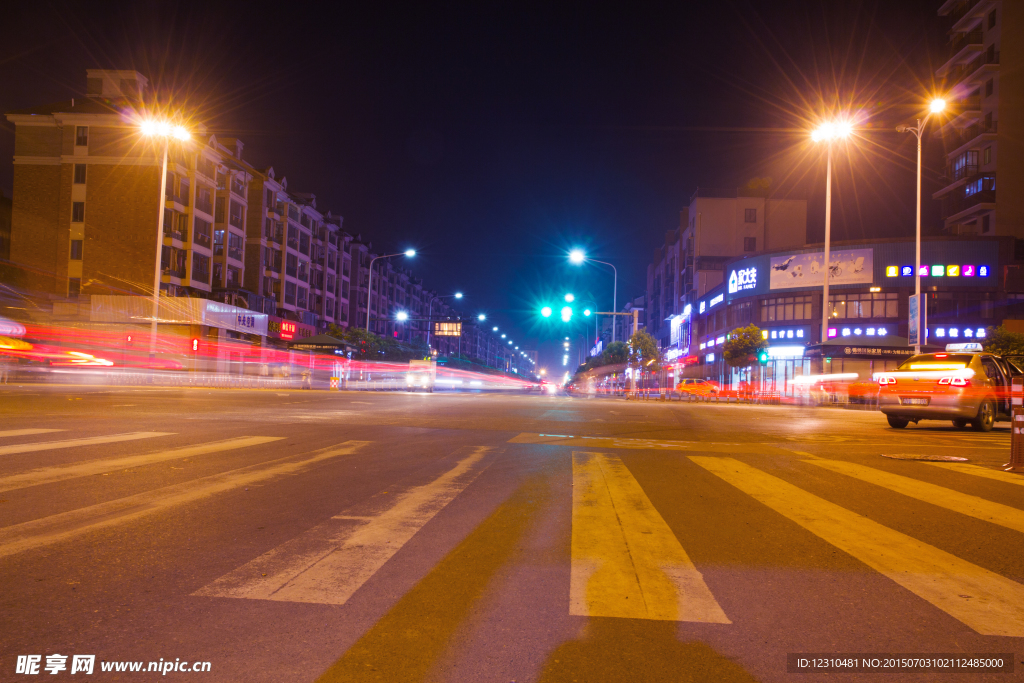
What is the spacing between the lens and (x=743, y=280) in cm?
5659

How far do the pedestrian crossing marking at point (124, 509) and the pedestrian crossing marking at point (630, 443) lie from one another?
182 inches

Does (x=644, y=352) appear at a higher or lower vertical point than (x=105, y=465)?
higher

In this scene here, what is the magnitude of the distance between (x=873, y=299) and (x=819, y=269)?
4.47m

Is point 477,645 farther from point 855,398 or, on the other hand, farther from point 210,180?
point 210,180

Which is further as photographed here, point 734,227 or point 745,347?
point 734,227

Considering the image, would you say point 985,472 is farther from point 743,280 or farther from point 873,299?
point 743,280

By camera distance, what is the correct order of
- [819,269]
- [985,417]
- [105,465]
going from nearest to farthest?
[105,465], [985,417], [819,269]

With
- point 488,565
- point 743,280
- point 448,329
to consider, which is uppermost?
point 743,280

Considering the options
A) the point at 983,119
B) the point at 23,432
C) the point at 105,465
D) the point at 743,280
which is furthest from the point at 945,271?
the point at 23,432

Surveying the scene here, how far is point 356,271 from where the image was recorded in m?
78.3

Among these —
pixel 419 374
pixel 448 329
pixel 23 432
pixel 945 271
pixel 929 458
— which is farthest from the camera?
pixel 448 329

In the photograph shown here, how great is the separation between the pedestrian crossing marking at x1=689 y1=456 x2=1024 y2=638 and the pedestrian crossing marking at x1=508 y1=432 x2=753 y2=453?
390cm

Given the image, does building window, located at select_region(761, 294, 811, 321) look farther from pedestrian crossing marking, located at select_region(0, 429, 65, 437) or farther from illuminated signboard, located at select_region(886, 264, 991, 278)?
pedestrian crossing marking, located at select_region(0, 429, 65, 437)

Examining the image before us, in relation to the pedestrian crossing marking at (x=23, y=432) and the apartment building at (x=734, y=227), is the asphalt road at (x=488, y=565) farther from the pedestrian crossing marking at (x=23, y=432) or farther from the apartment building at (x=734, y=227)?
the apartment building at (x=734, y=227)
